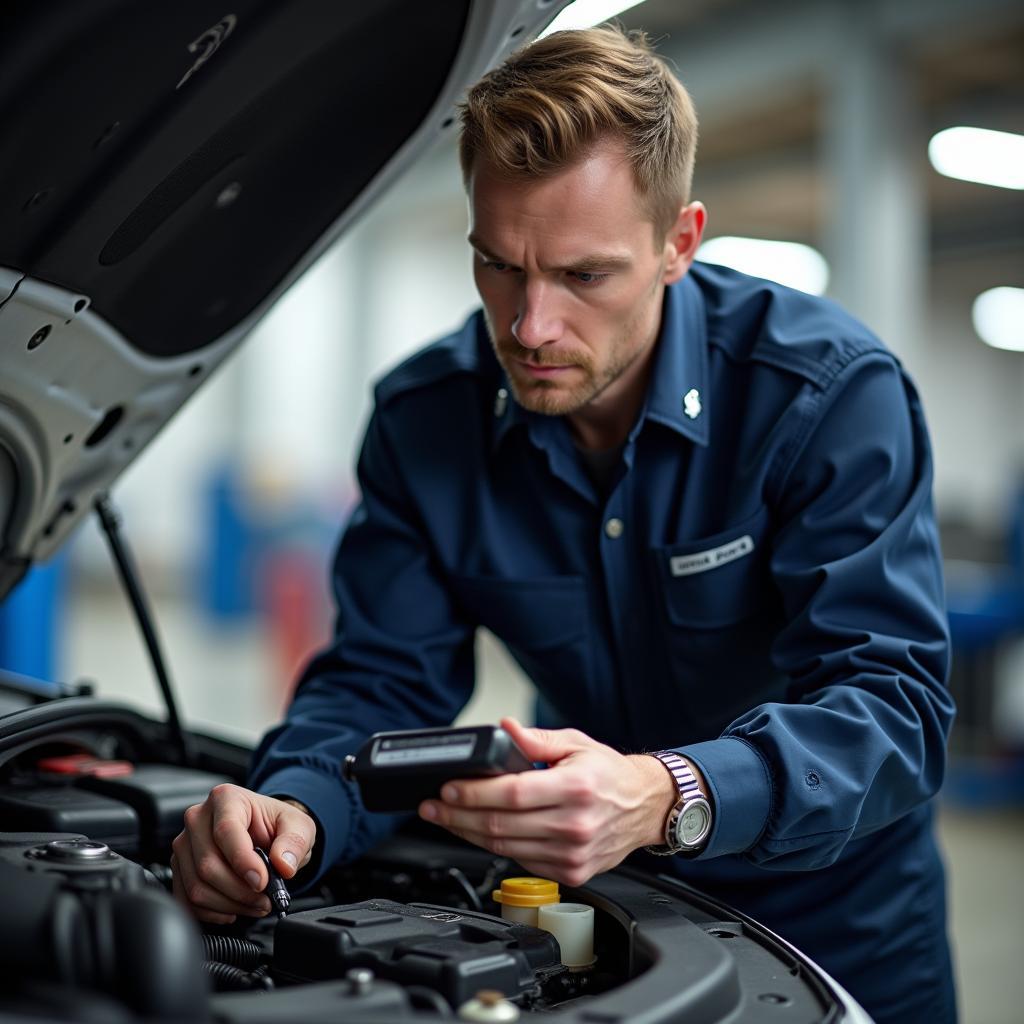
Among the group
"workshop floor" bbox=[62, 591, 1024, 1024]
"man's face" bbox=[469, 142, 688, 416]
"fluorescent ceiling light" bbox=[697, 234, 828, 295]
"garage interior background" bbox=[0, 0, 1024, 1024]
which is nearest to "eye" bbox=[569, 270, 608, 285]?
"man's face" bbox=[469, 142, 688, 416]

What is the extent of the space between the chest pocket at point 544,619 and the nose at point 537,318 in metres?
0.31

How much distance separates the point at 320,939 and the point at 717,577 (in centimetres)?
62

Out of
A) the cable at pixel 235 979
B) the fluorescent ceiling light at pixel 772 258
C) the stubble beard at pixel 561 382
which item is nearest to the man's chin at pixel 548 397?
the stubble beard at pixel 561 382

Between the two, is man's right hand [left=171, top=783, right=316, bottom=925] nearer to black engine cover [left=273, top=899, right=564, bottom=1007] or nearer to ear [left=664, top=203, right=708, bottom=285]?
black engine cover [left=273, top=899, right=564, bottom=1007]

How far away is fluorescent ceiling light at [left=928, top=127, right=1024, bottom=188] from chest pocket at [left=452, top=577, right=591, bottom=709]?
5588 mm

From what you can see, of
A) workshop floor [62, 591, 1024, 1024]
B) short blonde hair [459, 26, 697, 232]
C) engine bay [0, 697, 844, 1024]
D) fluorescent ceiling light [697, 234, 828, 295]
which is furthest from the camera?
fluorescent ceiling light [697, 234, 828, 295]

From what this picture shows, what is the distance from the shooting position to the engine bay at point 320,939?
0.70 metres

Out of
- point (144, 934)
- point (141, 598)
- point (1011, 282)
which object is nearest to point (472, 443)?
point (141, 598)

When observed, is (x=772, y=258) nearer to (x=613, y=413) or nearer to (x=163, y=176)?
(x=613, y=413)

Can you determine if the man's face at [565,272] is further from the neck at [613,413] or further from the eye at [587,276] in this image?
the neck at [613,413]

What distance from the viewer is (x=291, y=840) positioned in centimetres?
113

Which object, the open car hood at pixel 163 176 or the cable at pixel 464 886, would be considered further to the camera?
the cable at pixel 464 886

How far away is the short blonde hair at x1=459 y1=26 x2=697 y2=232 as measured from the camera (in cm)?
120

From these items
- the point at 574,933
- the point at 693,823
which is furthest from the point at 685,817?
the point at 574,933
